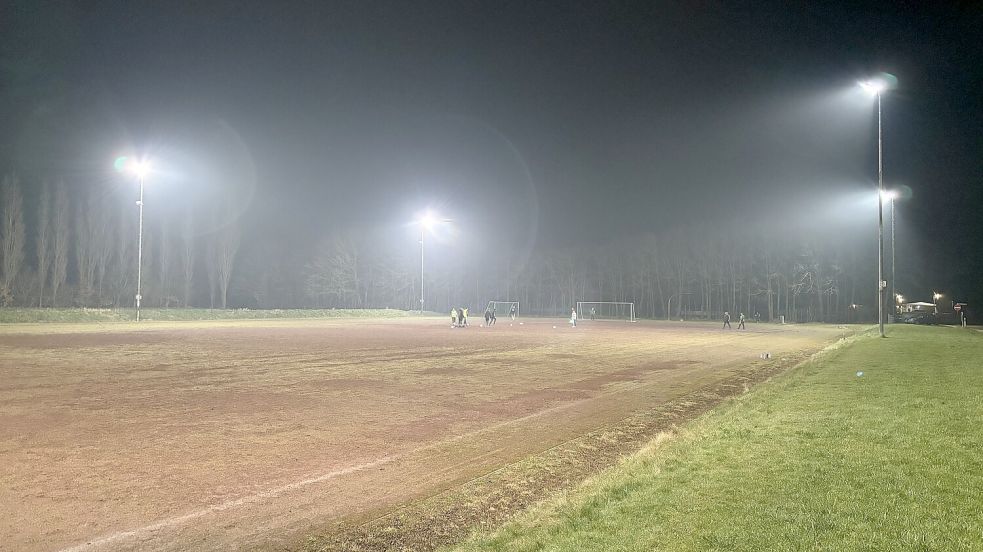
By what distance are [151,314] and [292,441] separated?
2056 inches

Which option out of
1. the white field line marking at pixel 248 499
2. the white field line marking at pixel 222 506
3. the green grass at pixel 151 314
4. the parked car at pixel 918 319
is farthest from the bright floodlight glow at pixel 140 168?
the parked car at pixel 918 319

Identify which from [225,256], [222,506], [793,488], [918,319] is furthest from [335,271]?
[793,488]

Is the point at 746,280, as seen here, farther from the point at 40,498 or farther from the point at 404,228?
the point at 40,498

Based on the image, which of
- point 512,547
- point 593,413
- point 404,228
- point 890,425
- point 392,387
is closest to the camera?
point 512,547

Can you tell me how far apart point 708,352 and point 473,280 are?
269ft

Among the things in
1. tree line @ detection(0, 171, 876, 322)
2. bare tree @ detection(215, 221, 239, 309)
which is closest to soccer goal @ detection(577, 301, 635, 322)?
tree line @ detection(0, 171, 876, 322)

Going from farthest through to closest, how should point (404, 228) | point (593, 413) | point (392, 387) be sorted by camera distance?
1. point (404, 228)
2. point (392, 387)
3. point (593, 413)

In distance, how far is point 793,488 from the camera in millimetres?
5363

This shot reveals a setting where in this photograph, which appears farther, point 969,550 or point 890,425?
point 890,425

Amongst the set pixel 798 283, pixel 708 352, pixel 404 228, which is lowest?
pixel 708 352

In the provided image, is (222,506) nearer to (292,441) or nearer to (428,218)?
(292,441)

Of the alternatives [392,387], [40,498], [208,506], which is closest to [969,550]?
[208,506]

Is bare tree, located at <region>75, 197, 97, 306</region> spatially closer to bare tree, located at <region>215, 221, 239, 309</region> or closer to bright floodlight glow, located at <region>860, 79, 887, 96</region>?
bare tree, located at <region>215, 221, 239, 309</region>

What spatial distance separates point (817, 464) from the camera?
6152 millimetres
